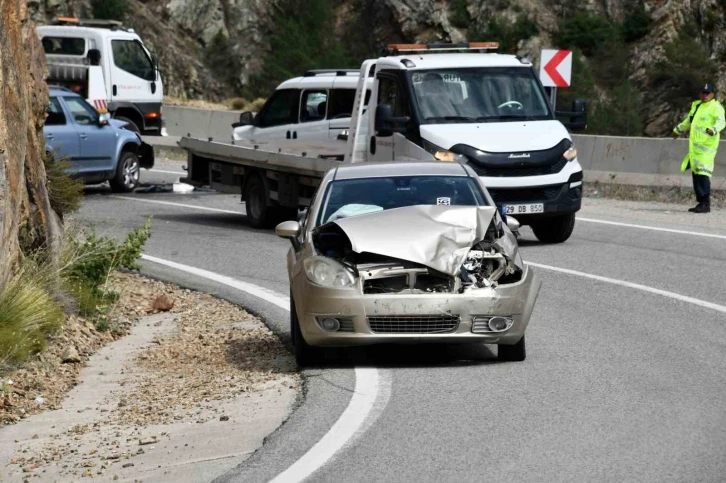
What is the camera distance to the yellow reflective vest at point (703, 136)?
787 inches

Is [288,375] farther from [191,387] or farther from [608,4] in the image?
[608,4]

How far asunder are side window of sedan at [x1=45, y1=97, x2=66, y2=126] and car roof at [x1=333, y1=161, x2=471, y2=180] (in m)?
13.2

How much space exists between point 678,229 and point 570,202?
2.31 m

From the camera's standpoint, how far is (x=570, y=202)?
669 inches

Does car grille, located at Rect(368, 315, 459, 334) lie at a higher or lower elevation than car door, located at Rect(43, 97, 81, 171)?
higher

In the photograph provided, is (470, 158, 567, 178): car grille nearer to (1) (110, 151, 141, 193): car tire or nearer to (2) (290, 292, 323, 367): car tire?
(2) (290, 292, 323, 367): car tire

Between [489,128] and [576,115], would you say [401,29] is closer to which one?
[576,115]

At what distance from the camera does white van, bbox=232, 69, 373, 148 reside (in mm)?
20562

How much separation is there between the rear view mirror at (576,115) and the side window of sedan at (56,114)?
941cm

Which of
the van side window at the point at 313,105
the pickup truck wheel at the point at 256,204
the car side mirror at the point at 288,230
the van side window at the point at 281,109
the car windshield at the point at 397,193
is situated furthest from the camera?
the van side window at the point at 281,109

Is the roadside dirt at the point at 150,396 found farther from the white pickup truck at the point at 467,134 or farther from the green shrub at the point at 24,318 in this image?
the white pickup truck at the point at 467,134

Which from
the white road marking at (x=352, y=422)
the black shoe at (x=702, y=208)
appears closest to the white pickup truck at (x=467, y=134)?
the black shoe at (x=702, y=208)

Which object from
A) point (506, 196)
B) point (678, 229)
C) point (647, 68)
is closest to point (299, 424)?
point (506, 196)

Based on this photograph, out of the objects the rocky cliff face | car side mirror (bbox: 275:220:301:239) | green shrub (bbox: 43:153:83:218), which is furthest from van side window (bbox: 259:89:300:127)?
the rocky cliff face
